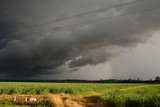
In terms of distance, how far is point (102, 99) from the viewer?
3834 centimetres

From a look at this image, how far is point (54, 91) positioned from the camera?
183ft

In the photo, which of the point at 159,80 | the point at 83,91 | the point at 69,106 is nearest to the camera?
the point at 69,106

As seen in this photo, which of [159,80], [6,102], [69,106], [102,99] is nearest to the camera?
[69,106]

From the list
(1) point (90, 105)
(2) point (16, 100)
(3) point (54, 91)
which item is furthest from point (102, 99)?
(3) point (54, 91)

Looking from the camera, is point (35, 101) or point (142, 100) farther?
point (35, 101)

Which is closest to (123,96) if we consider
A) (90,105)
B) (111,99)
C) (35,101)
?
(111,99)

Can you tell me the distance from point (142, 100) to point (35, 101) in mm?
12655

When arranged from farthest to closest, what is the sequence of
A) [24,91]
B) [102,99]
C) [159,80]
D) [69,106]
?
1. [159,80]
2. [24,91]
3. [102,99]
4. [69,106]

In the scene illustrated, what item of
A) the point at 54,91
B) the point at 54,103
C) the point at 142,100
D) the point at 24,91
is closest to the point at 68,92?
the point at 54,91

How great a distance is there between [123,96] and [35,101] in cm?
1029

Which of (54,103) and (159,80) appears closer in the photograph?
(54,103)

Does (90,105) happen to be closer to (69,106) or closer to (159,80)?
(69,106)

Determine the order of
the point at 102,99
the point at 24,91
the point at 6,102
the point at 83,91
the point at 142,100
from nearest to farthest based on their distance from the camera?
the point at 142,100 → the point at 102,99 → the point at 6,102 → the point at 24,91 → the point at 83,91

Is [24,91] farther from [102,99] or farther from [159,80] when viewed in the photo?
[159,80]
